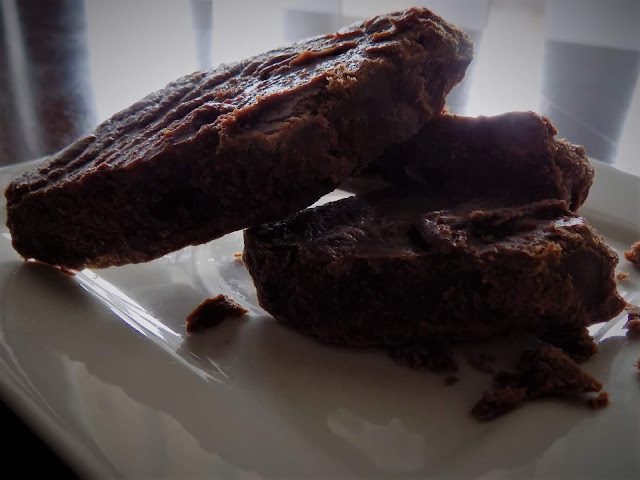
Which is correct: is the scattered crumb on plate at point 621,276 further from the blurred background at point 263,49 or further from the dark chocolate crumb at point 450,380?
the blurred background at point 263,49

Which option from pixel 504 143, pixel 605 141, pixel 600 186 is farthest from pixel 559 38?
pixel 504 143

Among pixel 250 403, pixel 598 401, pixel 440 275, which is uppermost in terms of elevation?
pixel 440 275

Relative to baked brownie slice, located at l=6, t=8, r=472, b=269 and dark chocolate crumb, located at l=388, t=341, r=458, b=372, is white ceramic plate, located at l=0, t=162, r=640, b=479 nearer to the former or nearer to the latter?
dark chocolate crumb, located at l=388, t=341, r=458, b=372

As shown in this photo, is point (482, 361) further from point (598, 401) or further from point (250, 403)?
point (250, 403)

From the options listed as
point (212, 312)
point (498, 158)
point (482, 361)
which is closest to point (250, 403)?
point (212, 312)

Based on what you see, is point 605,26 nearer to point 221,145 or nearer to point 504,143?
point 504,143

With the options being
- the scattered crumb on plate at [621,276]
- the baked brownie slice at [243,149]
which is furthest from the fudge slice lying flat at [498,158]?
the scattered crumb on plate at [621,276]
